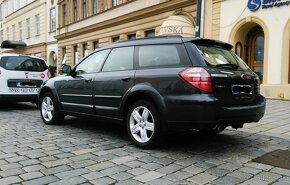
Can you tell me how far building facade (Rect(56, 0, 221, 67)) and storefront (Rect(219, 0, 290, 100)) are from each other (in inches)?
37.3

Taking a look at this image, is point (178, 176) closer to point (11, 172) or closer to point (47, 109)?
point (11, 172)

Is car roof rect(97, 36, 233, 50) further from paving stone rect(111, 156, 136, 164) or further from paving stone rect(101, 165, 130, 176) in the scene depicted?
paving stone rect(101, 165, 130, 176)

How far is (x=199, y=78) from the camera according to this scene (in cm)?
427

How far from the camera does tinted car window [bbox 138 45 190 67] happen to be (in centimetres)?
465

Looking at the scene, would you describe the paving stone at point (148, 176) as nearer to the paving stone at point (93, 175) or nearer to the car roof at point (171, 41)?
the paving stone at point (93, 175)

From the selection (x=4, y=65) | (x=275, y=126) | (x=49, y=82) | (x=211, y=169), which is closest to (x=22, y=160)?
(x=211, y=169)

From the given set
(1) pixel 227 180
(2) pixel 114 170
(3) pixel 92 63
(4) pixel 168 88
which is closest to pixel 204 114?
(4) pixel 168 88

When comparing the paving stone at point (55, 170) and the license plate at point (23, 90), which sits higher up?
the license plate at point (23, 90)

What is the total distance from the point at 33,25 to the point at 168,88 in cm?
3555

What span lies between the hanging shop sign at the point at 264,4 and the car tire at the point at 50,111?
371 inches

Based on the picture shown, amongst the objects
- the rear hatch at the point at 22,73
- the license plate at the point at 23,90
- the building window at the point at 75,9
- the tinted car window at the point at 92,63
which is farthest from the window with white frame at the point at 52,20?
the tinted car window at the point at 92,63

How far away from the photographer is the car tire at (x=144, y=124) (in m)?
4.64

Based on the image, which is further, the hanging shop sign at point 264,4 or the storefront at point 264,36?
the storefront at point 264,36

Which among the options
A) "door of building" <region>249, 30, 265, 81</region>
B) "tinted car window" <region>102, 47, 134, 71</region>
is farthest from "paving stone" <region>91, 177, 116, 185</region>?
"door of building" <region>249, 30, 265, 81</region>
